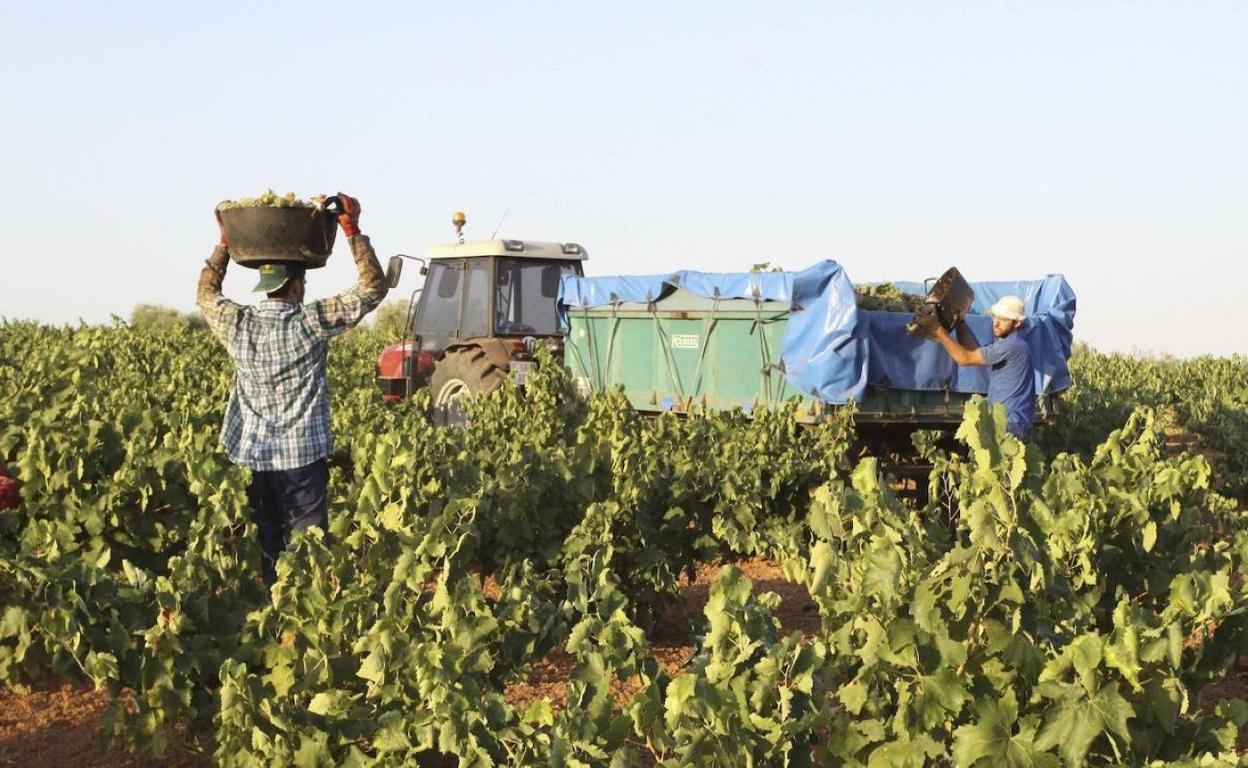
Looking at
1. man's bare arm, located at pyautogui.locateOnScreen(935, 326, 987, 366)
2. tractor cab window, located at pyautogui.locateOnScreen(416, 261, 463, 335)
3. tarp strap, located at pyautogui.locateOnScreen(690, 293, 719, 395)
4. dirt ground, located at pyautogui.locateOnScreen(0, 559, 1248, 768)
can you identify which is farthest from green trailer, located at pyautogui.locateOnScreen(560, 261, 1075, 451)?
dirt ground, located at pyautogui.locateOnScreen(0, 559, 1248, 768)

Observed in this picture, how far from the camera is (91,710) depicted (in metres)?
5.56

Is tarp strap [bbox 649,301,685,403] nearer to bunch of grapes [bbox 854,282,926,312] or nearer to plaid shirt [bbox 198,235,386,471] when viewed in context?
bunch of grapes [bbox 854,282,926,312]

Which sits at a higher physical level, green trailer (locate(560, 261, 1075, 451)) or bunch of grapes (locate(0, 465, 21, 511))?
green trailer (locate(560, 261, 1075, 451))

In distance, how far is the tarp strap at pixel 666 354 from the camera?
10984 mm

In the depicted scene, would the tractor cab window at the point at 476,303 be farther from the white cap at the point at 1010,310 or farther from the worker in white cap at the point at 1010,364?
the white cap at the point at 1010,310

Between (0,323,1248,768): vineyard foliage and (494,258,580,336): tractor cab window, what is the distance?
610 cm

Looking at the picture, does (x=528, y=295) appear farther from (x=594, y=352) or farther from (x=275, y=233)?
(x=275, y=233)

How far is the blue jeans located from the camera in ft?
19.6

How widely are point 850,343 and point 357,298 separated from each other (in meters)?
4.36

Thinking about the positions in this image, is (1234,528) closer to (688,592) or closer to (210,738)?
(688,592)

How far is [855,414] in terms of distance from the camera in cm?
948

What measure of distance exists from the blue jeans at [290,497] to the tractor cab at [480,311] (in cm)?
603

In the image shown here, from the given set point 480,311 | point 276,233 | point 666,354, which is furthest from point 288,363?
point 480,311

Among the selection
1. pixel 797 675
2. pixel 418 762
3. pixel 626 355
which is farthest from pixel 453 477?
pixel 626 355
